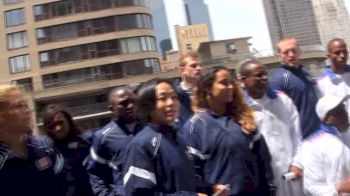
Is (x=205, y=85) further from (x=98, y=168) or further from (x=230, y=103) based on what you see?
(x=98, y=168)

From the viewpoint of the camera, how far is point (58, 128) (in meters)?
4.89

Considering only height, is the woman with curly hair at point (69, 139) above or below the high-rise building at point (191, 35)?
below

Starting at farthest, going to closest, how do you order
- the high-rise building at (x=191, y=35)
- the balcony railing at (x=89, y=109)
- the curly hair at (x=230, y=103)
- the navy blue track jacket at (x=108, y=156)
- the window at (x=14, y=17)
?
the high-rise building at (x=191, y=35) → the window at (x=14, y=17) → the balcony railing at (x=89, y=109) → the navy blue track jacket at (x=108, y=156) → the curly hair at (x=230, y=103)

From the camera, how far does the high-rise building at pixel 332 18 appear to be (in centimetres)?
17212

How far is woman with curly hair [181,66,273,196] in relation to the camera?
3.55 meters

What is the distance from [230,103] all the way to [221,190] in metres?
0.88

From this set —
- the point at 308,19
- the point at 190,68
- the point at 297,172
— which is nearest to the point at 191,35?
the point at 308,19

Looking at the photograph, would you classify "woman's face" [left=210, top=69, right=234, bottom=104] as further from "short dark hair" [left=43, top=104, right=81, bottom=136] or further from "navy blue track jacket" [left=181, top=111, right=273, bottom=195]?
"short dark hair" [left=43, top=104, right=81, bottom=136]

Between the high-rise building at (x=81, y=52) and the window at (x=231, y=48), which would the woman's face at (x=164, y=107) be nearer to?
the high-rise building at (x=81, y=52)

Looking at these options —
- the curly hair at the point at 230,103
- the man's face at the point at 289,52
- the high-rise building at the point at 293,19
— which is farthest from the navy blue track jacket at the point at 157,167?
the high-rise building at the point at 293,19

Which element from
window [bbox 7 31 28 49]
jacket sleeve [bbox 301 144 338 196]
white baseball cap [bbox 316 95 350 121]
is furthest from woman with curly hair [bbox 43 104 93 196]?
window [bbox 7 31 28 49]

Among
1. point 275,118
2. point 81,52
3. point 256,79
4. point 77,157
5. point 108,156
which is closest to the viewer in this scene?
point 108,156

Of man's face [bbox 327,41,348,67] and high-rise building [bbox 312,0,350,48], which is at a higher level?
high-rise building [bbox 312,0,350,48]

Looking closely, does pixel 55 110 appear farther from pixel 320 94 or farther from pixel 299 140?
pixel 320 94
